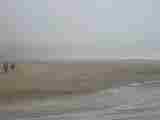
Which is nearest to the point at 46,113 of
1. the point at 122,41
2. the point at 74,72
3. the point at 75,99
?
Result: the point at 75,99

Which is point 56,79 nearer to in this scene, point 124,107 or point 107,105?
point 107,105

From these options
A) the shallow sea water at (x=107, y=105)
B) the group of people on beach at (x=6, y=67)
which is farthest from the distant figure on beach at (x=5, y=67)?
the shallow sea water at (x=107, y=105)

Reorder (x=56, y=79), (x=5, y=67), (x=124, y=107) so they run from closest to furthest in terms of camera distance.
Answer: (x=124, y=107) → (x=5, y=67) → (x=56, y=79)

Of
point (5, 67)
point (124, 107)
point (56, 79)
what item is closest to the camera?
point (124, 107)

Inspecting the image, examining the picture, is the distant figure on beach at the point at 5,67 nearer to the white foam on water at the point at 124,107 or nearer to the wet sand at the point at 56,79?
the wet sand at the point at 56,79

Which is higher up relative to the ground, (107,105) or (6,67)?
(6,67)

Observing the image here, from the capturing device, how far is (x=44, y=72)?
3.96 m

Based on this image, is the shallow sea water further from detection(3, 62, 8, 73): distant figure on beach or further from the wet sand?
detection(3, 62, 8, 73): distant figure on beach

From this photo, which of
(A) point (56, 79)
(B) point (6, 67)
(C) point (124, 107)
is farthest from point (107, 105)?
(B) point (6, 67)

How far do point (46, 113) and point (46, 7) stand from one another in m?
1.91

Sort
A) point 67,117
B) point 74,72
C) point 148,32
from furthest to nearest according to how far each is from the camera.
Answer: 1. point 148,32
2. point 74,72
3. point 67,117

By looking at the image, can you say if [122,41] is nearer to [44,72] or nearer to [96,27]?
[96,27]

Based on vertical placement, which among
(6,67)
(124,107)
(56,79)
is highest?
(6,67)

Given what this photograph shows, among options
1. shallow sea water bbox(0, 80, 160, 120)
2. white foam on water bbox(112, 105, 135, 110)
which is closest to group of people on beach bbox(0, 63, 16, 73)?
shallow sea water bbox(0, 80, 160, 120)
